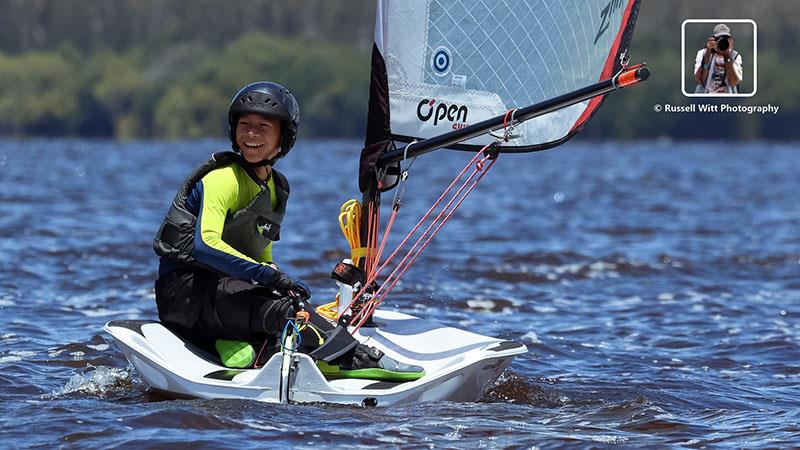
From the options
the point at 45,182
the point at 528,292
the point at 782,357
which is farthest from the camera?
the point at 45,182

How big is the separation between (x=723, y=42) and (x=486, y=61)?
2.78m

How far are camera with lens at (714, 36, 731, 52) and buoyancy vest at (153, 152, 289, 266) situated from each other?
15.4 feet

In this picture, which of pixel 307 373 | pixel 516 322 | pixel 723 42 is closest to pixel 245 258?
pixel 307 373

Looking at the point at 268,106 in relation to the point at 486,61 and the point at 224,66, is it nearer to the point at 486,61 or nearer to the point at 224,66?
the point at 486,61

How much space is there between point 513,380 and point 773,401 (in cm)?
174

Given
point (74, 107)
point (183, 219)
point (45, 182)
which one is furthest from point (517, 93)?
point (74, 107)

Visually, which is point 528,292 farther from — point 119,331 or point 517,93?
point 119,331

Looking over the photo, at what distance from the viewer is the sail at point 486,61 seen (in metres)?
8.93

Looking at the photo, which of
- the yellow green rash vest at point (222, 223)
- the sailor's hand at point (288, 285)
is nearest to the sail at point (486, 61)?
the yellow green rash vest at point (222, 223)

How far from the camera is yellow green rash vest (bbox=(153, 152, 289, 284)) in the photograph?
25.0 ft

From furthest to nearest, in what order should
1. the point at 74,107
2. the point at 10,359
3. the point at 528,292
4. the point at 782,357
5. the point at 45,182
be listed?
the point at 74,107
the point at 45,182
the point at 528,292
the point at 782,357
the point at 10,359

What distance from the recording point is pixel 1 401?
804 centimetres

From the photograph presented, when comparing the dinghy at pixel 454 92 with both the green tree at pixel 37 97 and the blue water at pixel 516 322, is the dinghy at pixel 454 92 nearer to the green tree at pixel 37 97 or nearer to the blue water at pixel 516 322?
the blue water at pixel 516 322

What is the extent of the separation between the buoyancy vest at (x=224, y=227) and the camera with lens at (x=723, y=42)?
4687 millimetres
